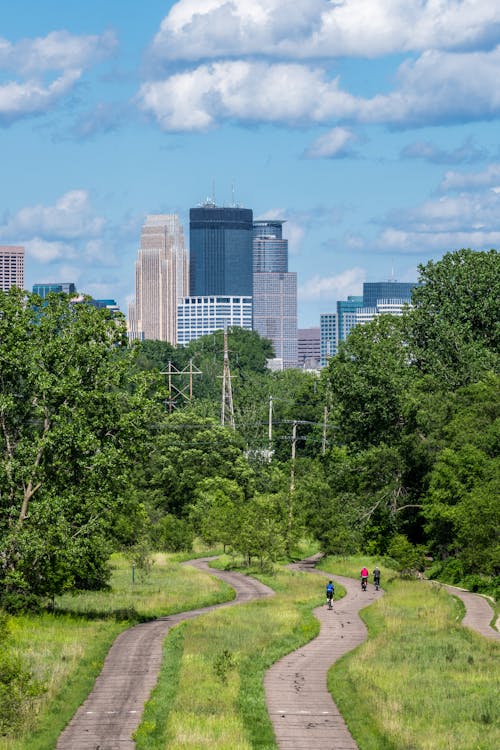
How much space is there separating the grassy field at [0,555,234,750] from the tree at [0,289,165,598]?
218cm

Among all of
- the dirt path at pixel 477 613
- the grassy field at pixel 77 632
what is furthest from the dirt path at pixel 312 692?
the grassy field at pixel 77 632

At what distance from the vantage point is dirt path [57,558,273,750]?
27.6 metres

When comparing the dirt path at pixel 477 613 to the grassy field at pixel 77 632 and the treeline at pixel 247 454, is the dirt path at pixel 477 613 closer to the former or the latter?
the treeline at pixel 247 454

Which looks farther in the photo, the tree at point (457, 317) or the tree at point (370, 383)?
the tree at point (457, 317)

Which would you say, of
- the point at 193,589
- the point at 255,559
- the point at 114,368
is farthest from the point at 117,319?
the point at 255,559

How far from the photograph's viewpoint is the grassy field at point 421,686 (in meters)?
27.6

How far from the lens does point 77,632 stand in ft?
146

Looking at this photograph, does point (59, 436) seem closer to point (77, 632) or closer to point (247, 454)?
point (77, 632)

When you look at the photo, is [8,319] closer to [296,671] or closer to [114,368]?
[114,368]

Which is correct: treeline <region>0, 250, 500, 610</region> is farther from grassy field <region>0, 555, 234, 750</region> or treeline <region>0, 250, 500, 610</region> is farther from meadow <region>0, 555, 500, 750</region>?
meadow <region>0, 555, 500, 750</region>

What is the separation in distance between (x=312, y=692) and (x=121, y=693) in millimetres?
5028

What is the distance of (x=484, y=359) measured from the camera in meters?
94.5

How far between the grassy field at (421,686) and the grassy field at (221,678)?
2.29 m

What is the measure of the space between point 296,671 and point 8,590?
13309mm
